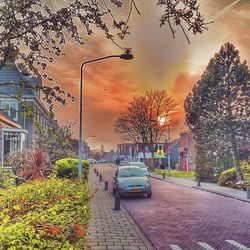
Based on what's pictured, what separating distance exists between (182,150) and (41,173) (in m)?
51.1

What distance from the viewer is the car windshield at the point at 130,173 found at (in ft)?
82.4

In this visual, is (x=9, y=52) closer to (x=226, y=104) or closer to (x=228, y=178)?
(x=228, y=178)

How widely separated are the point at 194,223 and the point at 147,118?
59.5m

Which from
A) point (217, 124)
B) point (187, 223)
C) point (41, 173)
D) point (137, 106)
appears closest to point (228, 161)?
point (217, 124)

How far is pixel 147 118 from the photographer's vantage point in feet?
241

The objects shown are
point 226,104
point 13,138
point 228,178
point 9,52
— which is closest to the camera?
point 9,52

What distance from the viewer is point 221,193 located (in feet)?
85.2

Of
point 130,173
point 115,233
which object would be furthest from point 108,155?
point 115,233

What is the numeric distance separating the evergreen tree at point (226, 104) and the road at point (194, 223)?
14.8 meters

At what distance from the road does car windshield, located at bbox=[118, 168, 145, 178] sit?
3909mm

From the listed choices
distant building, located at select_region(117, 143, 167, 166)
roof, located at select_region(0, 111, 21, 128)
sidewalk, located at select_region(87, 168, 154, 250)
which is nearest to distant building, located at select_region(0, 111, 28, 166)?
roof, located at select_region(0, 111, 21, 128)

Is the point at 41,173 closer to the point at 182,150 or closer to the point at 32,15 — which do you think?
the point at 32,15

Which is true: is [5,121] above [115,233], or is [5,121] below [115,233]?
above

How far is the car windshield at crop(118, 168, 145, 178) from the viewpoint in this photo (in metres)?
25.1
